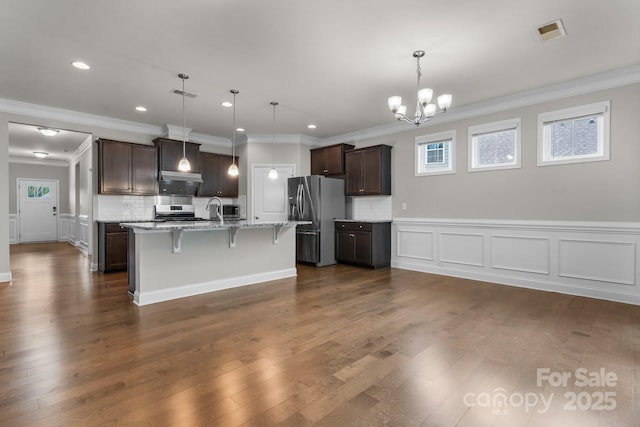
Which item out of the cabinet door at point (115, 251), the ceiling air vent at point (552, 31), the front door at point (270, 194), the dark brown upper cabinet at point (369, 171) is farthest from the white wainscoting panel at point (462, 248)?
the cabinet door at point (115, 251)

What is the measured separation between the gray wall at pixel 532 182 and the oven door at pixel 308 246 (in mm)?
1633

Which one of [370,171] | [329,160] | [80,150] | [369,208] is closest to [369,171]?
[370,171]

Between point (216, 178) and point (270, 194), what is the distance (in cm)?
120

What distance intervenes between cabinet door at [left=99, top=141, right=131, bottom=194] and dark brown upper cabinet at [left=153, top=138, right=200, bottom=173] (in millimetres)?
526

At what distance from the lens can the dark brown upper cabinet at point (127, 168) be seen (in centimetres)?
546

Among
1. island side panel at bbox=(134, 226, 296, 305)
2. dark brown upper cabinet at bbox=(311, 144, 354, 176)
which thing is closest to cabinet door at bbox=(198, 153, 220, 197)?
dark brown upper cabinet at bbox=(311, 144, 354, 176)

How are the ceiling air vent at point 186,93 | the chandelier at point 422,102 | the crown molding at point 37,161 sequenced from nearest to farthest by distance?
the chandelier at point 422,102
the ceiling air vent at point 186,93
the crown molding at point 37,161

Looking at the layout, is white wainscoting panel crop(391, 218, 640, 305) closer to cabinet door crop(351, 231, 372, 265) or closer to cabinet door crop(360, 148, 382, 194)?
cabinet door crop(351, 231, 372, 265)

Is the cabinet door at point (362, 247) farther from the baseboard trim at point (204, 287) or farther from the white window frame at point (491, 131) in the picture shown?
the white window frame at point (491, 131)

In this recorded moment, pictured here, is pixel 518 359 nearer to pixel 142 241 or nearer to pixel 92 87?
pixel 142 241

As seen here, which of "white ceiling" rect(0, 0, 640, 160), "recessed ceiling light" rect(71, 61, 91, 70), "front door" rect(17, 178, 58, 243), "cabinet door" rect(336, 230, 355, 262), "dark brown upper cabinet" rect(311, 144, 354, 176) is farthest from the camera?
"front door" rect(17, 178, 58, 243)

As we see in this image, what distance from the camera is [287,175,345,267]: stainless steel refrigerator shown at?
6129mm

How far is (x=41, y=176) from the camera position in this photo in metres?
10.2

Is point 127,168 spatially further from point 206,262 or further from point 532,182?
point 532,182
